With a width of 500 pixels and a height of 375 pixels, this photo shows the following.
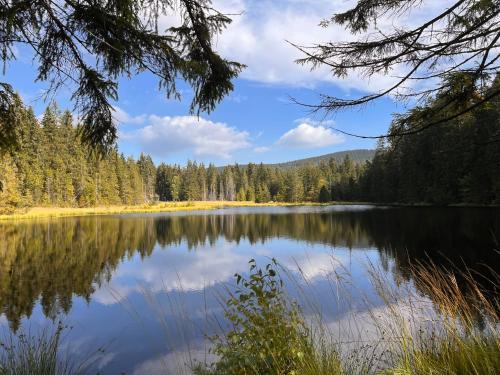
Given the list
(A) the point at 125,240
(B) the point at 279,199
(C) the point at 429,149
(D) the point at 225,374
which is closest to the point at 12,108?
(D) the point at 225,374

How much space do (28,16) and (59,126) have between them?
6761cm

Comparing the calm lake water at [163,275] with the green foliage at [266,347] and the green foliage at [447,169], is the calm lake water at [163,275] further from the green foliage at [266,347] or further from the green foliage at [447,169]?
the green foliage at [447,169]

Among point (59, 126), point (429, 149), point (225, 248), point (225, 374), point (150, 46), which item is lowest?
point (225, 248)

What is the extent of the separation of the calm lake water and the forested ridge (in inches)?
163

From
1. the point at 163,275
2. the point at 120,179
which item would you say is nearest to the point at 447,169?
the point at 163,275

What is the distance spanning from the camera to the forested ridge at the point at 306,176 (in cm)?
4100

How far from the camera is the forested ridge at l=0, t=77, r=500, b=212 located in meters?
41.0

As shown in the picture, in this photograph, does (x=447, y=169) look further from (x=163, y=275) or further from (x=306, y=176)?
(x=306, y=176)

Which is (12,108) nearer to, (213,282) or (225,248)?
(213,282)

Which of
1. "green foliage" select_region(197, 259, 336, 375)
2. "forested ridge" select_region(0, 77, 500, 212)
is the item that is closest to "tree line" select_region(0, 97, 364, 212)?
"forested ridge" select_region(0, 77, 500, 212)

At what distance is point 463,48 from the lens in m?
3.29

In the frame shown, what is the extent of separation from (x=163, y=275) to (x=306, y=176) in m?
90.3

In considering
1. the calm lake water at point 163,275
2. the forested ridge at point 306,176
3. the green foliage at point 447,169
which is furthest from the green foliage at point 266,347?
the green foliage at point 447,169

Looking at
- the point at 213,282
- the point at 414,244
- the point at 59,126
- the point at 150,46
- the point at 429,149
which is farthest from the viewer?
the point at 59,126
